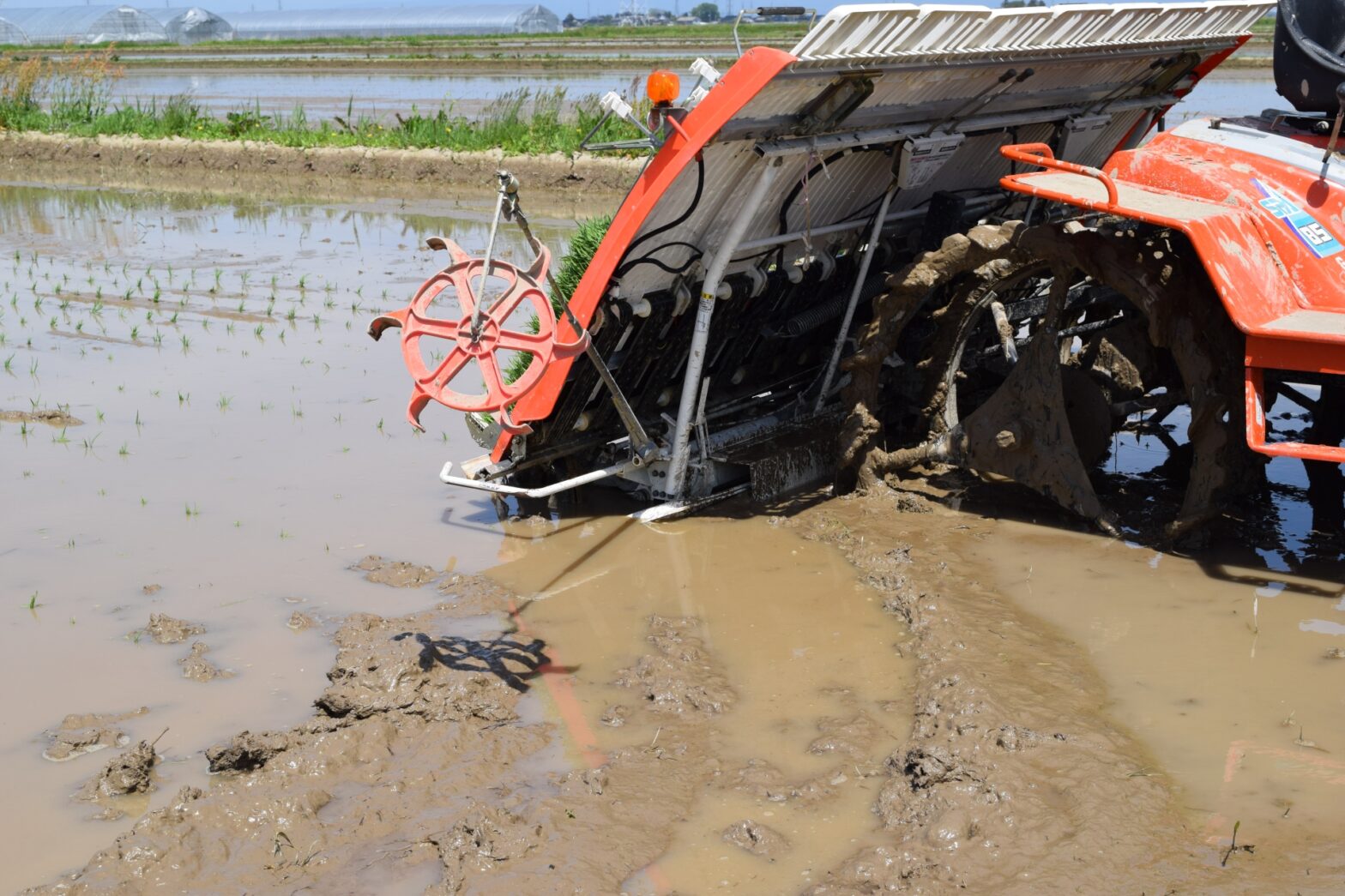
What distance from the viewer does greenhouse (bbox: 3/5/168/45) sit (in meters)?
64.7

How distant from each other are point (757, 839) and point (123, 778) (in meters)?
1.81

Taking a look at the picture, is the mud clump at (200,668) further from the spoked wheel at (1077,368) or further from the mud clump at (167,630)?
the spoked wheel at (1077,368)

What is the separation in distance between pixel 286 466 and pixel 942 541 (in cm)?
320

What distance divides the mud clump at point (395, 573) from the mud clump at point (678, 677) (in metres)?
1.05

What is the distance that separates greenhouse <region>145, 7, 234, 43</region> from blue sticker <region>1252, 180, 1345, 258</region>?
65767 mm

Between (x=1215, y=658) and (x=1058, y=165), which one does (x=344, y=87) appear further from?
(x=1215, y=658)

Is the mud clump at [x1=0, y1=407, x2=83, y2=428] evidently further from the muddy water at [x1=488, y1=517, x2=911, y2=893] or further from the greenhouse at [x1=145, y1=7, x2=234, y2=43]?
the greenhouse at [x1=145, y1=7, x2=234, y2=43]

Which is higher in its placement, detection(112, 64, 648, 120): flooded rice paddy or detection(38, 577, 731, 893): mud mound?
detection(112, 64, 648, 120): flooded rice paddy

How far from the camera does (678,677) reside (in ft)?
14.7

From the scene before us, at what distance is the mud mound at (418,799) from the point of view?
11.3 ft

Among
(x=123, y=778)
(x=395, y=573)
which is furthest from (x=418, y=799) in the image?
(x=395, y=573)

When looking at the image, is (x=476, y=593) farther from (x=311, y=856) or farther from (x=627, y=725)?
(x=311, y=856)

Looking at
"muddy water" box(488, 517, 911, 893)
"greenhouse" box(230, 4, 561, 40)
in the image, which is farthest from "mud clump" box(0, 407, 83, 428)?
"greenhouse" box(230, 4, 561, 40)

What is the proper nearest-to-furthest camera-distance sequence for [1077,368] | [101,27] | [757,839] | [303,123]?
[757,839]
[1077,368]
[303,123]
[101,27]
